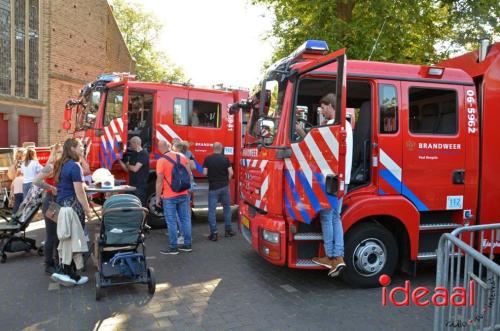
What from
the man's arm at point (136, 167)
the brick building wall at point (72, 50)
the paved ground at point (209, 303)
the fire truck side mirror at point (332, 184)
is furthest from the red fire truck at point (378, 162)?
the brick building wall at point (72, 50)

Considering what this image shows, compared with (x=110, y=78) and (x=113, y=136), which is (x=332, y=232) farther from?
(x=110, y=78)

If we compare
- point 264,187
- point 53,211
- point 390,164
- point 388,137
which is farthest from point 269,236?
point 53,211

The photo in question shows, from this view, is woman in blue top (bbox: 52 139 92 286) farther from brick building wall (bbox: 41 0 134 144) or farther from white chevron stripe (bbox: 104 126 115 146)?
brick building wall (bbox: 41 0 134 144)

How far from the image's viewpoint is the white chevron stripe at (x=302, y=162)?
488 cm

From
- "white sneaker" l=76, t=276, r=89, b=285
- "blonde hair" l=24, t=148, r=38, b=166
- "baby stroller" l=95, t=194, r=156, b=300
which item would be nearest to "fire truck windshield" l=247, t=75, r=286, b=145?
"baby stroller" l=95, t=194, r=156, b=300

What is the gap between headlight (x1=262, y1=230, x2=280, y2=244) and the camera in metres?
5.00

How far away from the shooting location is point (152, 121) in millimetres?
8859

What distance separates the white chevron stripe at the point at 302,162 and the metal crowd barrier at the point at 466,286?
1741 mm

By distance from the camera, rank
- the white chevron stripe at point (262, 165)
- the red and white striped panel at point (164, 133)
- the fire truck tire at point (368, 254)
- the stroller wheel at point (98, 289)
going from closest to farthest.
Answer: the stroller wheel at point (98, 289) → the fire truck tire at point (368, 254) → the white chevron stripe at point (262, 165) → the red and white striped panel at point (164, 133)

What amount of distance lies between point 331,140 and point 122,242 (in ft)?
8.77

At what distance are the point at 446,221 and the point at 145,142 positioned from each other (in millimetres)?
5859

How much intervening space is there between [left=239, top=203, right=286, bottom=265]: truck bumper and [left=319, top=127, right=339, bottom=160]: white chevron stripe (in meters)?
1.01

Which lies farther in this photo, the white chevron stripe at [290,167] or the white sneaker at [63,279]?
the white sneaker at [63,279]

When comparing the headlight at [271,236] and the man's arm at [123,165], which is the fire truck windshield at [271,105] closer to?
the headlight at [271,236]
